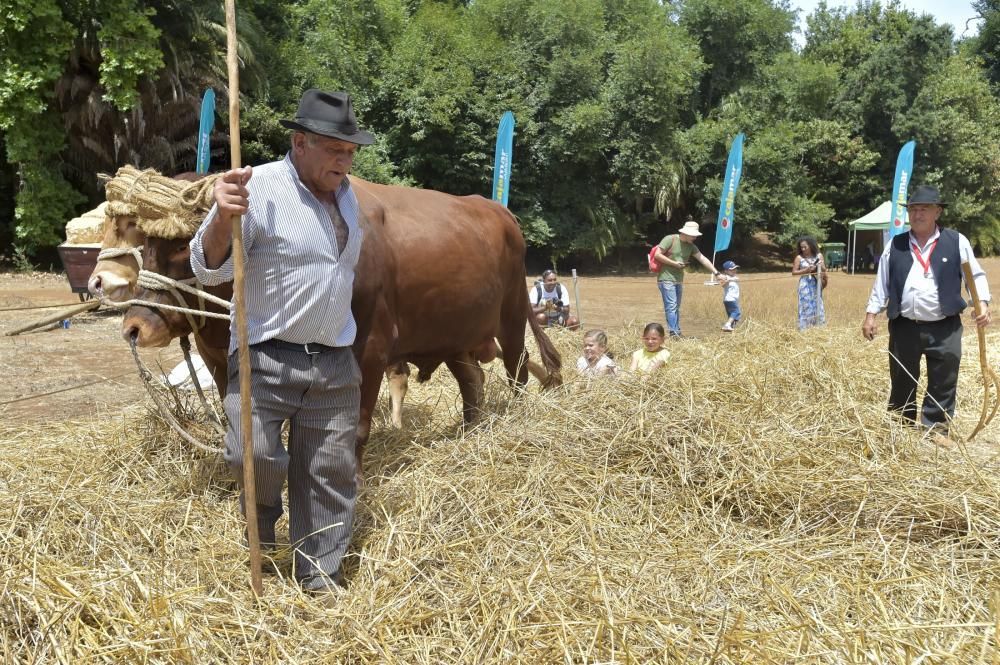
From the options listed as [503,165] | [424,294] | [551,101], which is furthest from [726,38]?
[424,294]

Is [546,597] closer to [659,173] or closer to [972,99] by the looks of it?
[659,173]

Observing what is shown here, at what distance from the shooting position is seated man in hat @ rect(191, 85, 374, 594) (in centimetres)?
282

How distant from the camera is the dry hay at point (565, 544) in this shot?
2.54 metres

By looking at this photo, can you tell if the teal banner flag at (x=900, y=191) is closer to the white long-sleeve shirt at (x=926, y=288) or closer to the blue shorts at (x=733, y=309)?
the blue shorts at (x=733, y=309)

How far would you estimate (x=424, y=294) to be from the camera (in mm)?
4488

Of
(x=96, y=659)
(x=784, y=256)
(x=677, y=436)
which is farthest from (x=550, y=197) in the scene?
(x=96, y=659)

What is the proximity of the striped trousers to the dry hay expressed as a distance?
0.18 meters

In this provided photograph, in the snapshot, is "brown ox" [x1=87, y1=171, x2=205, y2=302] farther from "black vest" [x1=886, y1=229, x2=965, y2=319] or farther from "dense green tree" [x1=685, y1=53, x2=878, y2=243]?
"dense green tree" [x1=685, y1=53, x2=878, y2=243]

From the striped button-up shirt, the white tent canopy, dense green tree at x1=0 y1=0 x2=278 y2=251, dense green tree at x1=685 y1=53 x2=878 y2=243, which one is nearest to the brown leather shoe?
the striped button-up shirt

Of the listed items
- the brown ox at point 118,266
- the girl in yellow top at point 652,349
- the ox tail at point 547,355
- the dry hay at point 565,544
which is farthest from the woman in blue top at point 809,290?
the brown ox at point 118,266

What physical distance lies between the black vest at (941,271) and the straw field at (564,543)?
892mm

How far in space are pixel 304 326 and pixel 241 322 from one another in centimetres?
28

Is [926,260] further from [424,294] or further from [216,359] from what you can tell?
[216,359]

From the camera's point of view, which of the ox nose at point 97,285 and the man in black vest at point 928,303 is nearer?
the ox nose at point 97,285
